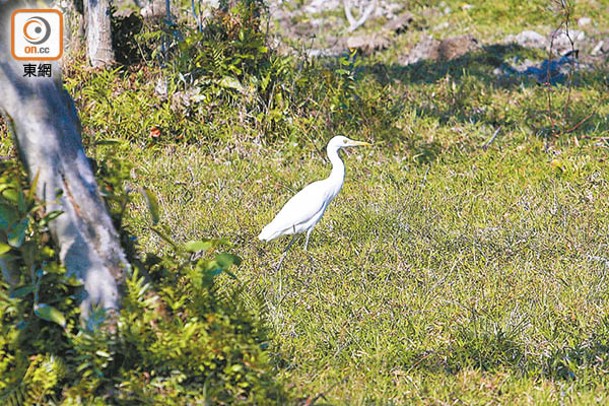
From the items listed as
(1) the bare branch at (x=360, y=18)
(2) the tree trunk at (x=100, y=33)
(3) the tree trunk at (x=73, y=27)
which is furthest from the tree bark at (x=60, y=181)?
(1) the bare branch at (x=360, y=18)

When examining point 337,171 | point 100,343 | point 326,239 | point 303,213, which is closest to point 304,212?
point 303,213

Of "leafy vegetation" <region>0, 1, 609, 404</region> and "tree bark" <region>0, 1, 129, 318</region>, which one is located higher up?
"tree bark" <region>0, 1, 129, 318</region>

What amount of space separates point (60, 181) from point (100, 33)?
5.92m

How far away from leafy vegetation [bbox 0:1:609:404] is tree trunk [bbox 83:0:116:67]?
24 cm

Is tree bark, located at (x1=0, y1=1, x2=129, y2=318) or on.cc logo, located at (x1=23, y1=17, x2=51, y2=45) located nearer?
tree bark, located at (x1=0, y1=1, x2=129, y2=318)

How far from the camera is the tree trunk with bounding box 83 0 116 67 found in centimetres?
869

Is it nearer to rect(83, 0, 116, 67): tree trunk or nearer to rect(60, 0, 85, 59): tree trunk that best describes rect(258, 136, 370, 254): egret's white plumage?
rect(83, 0, 116, 67): tree trunk

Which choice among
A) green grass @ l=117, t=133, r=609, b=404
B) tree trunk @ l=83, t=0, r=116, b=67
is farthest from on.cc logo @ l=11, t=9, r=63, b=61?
tree trunk @ l=83, t=0, r=116, b=67

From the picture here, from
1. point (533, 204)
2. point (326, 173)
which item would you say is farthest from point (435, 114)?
point (533, 204)

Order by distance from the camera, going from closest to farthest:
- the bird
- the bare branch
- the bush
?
the bush, the bird, the bare branch

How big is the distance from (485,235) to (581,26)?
31.4ft

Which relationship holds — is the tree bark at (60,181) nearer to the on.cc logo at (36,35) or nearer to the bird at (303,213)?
the on.cc logo at (36,35)

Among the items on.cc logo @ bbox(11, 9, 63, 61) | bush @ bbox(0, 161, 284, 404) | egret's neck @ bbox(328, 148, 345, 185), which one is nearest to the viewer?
bush @ bbox(0, 161, 284, 404)

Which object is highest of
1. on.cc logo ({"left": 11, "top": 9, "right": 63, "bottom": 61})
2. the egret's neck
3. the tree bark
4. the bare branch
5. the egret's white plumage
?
on.cc logo ({"left": 11, "top": 9, "right": 63, "bottom": 61})
